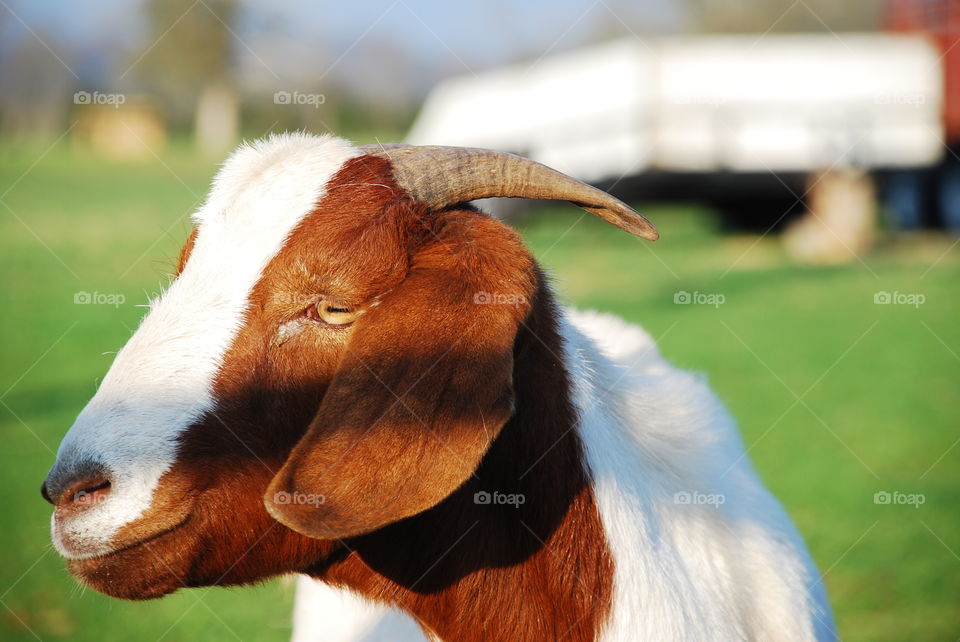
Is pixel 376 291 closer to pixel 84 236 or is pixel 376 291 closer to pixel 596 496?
pixel 596 496

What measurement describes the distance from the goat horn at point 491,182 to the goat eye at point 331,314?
1.19ft

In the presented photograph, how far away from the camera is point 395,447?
2115 mm

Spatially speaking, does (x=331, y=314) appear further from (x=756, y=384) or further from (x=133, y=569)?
(x=756, y=384)

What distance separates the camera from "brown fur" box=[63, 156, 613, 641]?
2.10m

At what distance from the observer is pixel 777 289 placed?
1703cm

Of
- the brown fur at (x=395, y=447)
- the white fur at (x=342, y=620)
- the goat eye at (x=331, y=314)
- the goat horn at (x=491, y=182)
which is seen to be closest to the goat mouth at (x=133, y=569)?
the brown fur at (x=395, y=447)

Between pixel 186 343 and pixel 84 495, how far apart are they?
41 cm

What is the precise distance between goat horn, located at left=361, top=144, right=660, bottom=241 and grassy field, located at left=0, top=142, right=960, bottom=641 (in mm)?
618

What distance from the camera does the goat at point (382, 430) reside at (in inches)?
82.0

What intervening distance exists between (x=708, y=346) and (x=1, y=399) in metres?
8.90

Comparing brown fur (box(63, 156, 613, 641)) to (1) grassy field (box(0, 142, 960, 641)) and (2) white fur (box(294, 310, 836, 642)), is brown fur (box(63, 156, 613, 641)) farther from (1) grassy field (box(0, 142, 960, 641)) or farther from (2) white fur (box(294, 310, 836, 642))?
A: (1) grassy field (box(0, 142, 960, 641))

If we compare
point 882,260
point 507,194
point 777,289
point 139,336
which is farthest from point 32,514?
point 882,260

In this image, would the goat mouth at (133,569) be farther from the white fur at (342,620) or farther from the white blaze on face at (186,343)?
the white fur at (342,620)

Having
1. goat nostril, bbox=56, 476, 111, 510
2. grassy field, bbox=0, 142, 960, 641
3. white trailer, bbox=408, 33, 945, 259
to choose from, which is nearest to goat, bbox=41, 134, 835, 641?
goat nostril, bbox=56, 476, 111, 510
